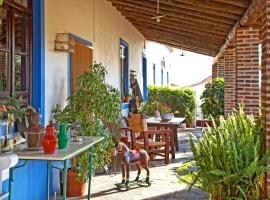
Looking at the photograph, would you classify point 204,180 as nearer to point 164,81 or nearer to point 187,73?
point 164,81

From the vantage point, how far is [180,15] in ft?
23.8

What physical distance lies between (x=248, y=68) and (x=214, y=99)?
5.09m

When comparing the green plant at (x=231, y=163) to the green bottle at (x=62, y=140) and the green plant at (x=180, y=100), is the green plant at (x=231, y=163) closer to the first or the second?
the green bottle at (x=62, y=140)

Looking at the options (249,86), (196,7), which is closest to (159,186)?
(249,86)

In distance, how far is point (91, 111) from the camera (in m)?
4.97

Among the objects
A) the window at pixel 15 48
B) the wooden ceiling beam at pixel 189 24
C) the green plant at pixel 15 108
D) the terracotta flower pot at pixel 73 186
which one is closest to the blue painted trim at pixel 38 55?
the window at pixel 15 48

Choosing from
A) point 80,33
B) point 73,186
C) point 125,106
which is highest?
point 80,33

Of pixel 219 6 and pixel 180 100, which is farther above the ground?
pixel 219 6

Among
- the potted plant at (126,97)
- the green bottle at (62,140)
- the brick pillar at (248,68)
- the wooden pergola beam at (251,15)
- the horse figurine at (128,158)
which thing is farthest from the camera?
the potted plant at (126,97)

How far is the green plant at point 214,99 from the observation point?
1133cm

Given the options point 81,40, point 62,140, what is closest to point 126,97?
point 81,40

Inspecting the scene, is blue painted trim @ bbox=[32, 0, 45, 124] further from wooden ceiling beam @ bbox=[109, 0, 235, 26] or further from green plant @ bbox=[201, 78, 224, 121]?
green plant @ bbox=[201, 78, 224, 121]

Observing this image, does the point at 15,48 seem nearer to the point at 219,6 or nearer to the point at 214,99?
the point at 219,6

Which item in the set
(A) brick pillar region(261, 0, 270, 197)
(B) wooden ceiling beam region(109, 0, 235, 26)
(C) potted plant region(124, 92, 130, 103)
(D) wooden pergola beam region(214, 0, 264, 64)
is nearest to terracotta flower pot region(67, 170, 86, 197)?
(A) brick pillar region(261, 0, 270, 197)
